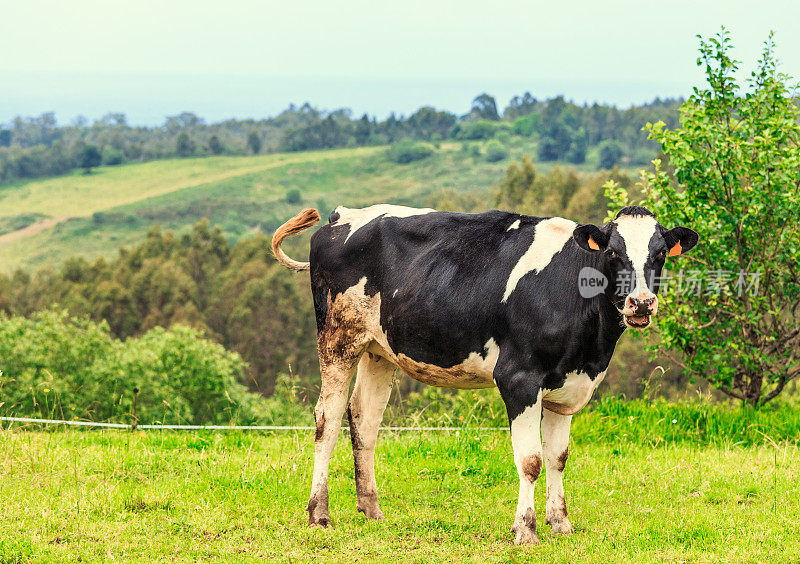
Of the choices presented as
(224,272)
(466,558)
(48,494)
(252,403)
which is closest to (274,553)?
(466,558)

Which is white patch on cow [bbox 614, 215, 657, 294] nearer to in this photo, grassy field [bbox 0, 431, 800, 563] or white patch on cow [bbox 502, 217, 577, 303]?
white patch on cow [bbox 502, 217, 577, 303]

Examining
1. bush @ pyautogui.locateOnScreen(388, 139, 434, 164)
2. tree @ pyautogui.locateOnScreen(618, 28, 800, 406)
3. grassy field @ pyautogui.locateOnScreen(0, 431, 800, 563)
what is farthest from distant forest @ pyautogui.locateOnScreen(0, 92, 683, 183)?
grassy field @ pyautogui.locateOnScreen(0, 431, 800, 563)

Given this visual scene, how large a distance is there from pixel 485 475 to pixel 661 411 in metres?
3.31

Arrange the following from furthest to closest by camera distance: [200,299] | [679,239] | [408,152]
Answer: [408,152] → [200,299] → [679,239]

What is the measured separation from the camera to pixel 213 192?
6211 inches

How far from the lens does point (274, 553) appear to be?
22.2 feet

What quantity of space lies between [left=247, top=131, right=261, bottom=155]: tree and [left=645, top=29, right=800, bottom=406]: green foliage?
7112 inches

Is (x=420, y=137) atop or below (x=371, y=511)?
below

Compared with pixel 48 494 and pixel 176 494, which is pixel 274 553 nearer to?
pixel 176 494

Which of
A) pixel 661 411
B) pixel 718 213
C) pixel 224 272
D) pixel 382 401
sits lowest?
pixel 224 272

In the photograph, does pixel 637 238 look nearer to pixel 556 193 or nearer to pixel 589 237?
pixel 589 237

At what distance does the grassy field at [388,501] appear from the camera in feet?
22.1

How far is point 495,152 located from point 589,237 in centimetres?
16408

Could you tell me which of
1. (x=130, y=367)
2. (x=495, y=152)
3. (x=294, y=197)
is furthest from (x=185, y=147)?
(x=130, y=367)
